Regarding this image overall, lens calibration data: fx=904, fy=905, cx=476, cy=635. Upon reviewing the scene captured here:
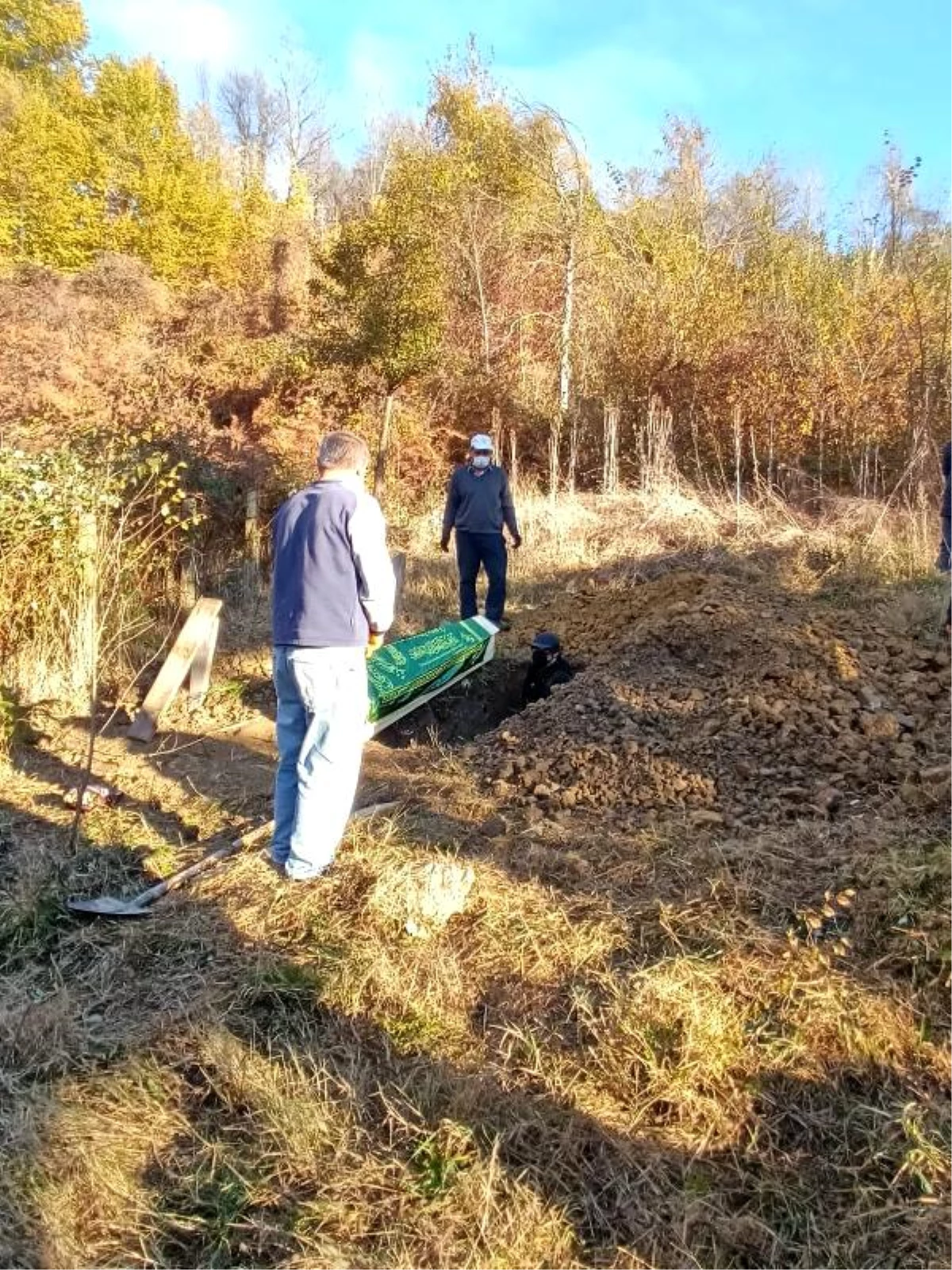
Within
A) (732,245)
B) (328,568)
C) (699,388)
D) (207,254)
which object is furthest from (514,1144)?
(207,254)

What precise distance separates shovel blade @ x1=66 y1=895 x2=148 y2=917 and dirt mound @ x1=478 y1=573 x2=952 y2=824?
1.88 metres

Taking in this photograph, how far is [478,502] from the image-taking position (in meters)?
7.68

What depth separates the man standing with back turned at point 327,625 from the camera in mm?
3502

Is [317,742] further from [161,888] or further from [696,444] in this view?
[696,444]

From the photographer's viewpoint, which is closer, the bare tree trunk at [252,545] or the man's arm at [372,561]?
the man's arm at [372,561]

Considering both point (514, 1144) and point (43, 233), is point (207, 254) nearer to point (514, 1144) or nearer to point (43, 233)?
point (43, 233)

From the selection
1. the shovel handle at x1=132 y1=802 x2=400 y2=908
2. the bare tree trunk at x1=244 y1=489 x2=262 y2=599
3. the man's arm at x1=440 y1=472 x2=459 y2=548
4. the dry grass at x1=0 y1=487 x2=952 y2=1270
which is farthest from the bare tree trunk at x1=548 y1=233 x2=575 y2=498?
the dry grass at x1=0 y1=487 x2=952 y2=1270

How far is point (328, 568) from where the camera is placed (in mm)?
3506

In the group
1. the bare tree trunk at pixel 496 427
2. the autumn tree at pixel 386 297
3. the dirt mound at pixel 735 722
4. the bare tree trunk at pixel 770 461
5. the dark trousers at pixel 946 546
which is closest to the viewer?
the dirt mound at pixel 735 722

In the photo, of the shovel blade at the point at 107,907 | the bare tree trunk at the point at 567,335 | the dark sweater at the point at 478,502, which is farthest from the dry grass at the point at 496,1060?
the bare tree trunk at the point at 567,335

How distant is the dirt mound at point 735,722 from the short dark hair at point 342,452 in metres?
1.99

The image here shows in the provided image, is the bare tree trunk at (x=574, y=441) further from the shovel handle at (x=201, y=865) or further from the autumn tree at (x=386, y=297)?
the shovel handle at (x=201, y=865)

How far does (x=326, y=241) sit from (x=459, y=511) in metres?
8.84

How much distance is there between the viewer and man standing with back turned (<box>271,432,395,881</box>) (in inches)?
138
